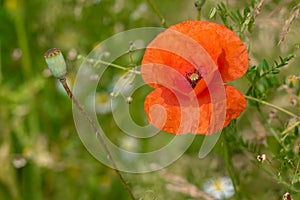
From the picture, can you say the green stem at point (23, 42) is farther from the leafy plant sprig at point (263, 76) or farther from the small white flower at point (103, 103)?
the leafy plant sprig at point (263, 76)

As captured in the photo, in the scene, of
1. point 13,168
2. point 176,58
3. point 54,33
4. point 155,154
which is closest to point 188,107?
point 176,58

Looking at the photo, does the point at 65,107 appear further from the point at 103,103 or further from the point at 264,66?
the point at 264,66

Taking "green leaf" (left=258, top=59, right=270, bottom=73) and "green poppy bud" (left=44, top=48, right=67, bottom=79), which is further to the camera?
"green leaf" (left=258, top=59, right=270, bottom=73)

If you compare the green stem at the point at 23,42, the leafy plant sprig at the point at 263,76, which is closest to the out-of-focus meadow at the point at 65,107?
the green stem at the point at 23,42

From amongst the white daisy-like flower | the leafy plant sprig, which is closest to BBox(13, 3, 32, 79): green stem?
the white daisy-like flower

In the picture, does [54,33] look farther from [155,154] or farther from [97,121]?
[155,154]

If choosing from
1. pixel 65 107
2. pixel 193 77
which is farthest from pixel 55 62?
pixel 65 107

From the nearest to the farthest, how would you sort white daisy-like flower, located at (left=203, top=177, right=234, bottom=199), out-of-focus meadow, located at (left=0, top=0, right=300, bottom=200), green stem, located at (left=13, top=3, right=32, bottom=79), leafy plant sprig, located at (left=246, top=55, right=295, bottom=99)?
leafy plant sprig, located at (left=246, top=55, right=295, bottom=99) < white daisy-like flower, located at (left=203, top=177, right=234, bottom=199) < out-of-focus meadow, located at (left=0, top=0, right=300, bottom=200) < green stem, located at (left=13, top=3, right=32, bottom=79)

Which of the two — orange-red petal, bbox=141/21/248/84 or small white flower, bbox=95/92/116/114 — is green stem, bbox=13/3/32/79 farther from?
orange-red petal, bbox=141/21/248/84
